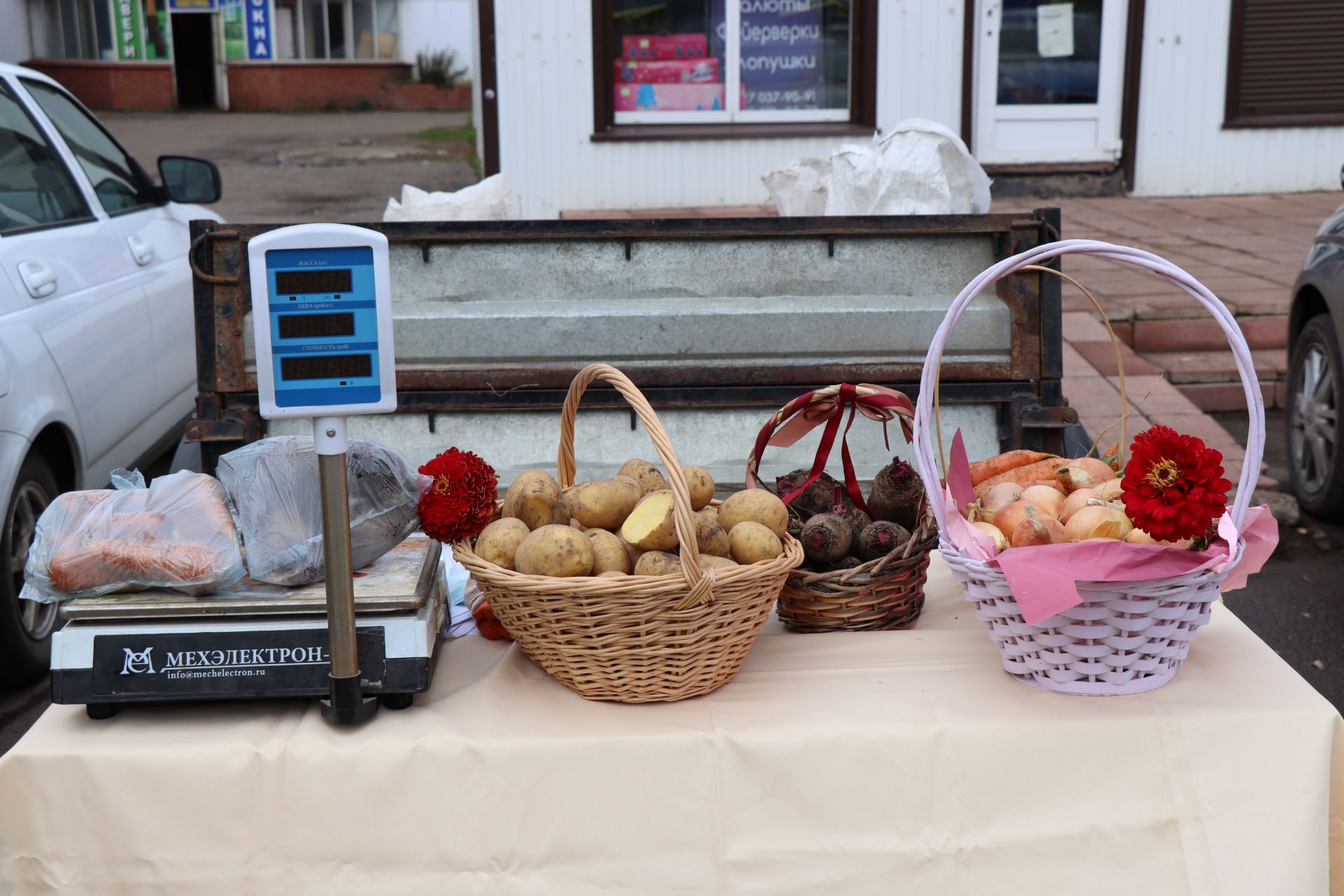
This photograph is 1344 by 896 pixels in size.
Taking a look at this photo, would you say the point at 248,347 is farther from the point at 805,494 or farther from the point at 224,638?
the point at 805,494

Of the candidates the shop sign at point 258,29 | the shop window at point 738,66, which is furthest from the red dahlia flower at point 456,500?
the shop sign at point 258,29

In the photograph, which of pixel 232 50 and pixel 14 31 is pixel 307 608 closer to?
pixel 232 50

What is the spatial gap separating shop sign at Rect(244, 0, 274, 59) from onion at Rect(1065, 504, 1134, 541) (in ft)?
86.5

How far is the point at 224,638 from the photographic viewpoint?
73.6 inches

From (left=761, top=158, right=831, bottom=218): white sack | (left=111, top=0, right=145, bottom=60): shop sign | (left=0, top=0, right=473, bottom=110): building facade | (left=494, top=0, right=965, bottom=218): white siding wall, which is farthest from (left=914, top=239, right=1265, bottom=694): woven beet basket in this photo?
(left=111, top=0, right=145, bottom=60): shop sign

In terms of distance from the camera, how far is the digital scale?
1.70 metres

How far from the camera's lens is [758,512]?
202cm

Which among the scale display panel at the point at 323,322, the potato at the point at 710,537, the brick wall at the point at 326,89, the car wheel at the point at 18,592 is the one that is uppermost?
the brick wall at the point at 326,89

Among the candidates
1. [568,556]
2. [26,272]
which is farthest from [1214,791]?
[26,272]

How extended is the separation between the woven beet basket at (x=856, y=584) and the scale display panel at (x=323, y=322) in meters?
0.81

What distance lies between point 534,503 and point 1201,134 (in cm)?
931

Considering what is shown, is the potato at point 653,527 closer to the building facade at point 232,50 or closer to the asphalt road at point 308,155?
the asphalt road at point 308,155

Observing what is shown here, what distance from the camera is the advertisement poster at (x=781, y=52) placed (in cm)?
947

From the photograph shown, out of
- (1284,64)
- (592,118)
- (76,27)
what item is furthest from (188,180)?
(76,27)
